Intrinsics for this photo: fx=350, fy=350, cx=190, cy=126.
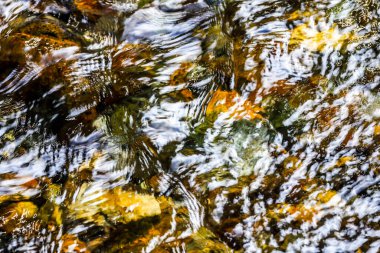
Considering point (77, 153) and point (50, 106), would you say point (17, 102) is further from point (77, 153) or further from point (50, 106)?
point (77, 153)

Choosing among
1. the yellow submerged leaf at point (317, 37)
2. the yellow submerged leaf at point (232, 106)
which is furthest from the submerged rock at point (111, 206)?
the yellow submerged leaf at point (317, 37)

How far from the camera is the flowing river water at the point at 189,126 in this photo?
298 centimetres

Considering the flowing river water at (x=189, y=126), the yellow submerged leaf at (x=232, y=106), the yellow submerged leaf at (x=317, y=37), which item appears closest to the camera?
the flowing river water at (x=189, y=126)

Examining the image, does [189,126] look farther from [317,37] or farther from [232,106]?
[317,37]

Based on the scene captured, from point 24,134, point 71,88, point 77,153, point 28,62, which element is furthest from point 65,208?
point 28,62

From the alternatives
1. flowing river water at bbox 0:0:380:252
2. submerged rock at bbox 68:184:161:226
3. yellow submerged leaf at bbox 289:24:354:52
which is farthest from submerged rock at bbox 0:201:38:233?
yellow submerged leaf at bbox 289:24:354:52

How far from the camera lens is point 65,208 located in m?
3.12

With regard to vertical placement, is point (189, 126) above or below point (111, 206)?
above

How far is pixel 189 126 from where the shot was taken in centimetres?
357

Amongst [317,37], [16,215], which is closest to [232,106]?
[317,37]

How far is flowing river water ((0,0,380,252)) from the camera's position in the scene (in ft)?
9.77

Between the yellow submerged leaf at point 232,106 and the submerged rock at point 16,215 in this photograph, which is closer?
the submerged rock at point 16,215

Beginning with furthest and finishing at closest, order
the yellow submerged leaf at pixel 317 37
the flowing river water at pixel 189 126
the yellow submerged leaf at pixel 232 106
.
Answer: the yellow submerged leaf at pixel 317 37
the yellow submerged leaf at pixel 232 106
the flowing river water at pixel 189 126

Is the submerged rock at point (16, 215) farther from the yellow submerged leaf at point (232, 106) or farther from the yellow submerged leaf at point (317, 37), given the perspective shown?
the yellow submerged leaf at point (317, 37)
